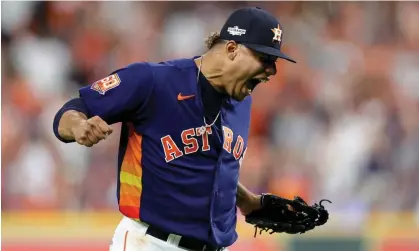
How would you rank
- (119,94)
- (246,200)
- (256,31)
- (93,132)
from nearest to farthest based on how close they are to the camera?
(93,132) → (119,94) → (256,31) → (246,200)

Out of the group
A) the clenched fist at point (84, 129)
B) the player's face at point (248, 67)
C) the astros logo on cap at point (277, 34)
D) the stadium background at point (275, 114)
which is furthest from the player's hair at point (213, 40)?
the stadium background at point (275, 114)

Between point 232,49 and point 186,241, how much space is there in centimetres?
90

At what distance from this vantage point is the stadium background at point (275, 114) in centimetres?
752

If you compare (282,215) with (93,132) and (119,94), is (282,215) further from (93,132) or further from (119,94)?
(93,132)

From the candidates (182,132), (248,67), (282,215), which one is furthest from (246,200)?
(248,67)

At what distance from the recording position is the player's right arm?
354 cm

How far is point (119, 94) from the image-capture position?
11.9 ft

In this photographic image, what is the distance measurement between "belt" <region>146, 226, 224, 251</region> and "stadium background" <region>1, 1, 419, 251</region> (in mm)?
3292

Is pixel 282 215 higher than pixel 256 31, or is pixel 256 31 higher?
pixel 256 31

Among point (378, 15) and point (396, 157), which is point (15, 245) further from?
point (378, 15)

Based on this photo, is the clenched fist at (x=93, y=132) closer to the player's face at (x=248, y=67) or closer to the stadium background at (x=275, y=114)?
the player's face at (x=248, y=67)

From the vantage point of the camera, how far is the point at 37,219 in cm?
740

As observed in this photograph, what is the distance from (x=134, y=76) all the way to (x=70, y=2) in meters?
5.17

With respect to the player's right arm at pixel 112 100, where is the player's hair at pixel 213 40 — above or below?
above
